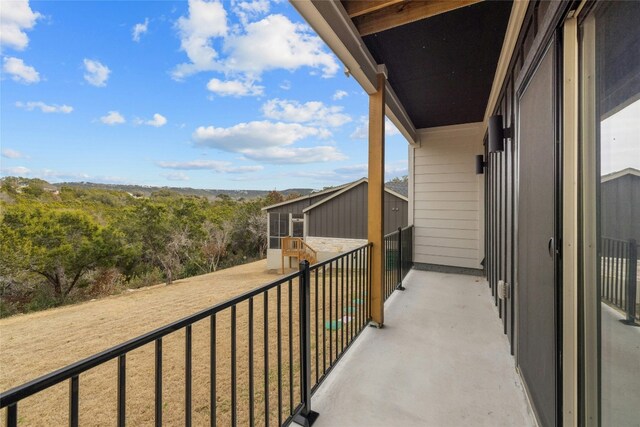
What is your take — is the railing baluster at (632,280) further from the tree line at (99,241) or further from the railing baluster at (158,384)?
the tree line at (99,241)

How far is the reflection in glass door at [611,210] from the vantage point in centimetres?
67

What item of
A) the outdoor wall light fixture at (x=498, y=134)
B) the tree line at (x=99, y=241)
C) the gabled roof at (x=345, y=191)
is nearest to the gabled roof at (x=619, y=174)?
the outdoor wall light fixture at (x=498, y=134)

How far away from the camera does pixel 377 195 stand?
97.7 inches

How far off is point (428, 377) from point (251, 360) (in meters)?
1.25

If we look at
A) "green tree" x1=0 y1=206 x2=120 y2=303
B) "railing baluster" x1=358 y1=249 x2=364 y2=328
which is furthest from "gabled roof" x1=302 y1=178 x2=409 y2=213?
"green tree" x1=0 y1=206 x2=120 y2=303

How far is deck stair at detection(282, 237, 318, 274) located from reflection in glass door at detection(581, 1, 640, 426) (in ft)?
31.1

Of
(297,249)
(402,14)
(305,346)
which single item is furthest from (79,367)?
(297,249)

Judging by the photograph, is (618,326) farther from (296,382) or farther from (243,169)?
(243,169)

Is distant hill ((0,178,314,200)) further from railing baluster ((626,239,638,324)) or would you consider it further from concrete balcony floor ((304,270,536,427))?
railing baluster ((626,239,638,324))

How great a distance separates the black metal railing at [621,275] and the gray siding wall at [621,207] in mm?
23

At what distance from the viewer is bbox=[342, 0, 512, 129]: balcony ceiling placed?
1.89 meters

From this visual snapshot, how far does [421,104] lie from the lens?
3.64 m

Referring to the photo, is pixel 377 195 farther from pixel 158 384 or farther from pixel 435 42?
pixel 158 384

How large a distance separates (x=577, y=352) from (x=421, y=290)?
277 centimetres
